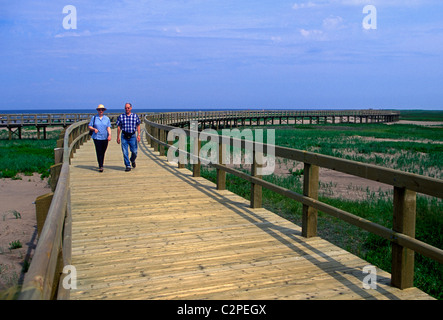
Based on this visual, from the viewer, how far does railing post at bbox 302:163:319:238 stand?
5383 mm

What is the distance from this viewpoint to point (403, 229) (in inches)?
155

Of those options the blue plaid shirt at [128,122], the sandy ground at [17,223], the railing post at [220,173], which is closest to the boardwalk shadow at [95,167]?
the blue plaid shirt at [128,122]

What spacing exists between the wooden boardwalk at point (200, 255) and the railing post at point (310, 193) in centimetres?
13

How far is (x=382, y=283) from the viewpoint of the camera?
4.11 metres

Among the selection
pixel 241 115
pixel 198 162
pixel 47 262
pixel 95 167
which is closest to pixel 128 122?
pixel 95 167

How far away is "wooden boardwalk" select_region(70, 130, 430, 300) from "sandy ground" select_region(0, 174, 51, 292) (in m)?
1.26

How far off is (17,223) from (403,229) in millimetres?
8638

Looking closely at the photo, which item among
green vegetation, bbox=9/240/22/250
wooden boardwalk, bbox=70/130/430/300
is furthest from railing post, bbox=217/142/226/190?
green vegetation, bbox=9/240/22/250

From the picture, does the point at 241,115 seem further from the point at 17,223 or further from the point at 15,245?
the point at 15,245

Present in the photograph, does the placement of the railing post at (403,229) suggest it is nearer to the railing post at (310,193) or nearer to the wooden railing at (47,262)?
the railing post at (310,193)
